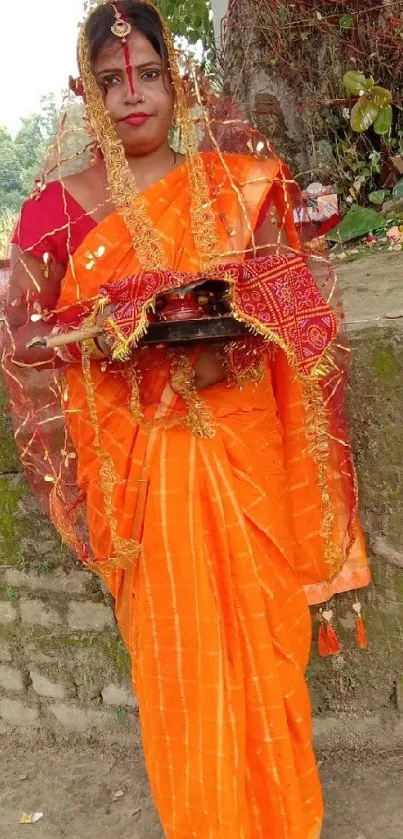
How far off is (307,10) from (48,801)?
4478mm

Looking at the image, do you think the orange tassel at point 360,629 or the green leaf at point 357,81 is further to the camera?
the green leaf at point 357,81

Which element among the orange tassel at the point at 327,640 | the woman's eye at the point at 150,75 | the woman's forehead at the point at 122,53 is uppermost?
the woman's forehead at the point at 122,53

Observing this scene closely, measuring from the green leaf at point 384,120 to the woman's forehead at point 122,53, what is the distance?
10.1 feet

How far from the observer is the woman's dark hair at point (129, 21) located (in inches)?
65.3

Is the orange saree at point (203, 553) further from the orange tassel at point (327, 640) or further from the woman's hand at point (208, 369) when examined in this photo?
the orange tassel at point (327, 640)

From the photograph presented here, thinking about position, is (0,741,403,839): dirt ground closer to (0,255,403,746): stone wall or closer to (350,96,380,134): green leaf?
(0,255,403,746): stone wall

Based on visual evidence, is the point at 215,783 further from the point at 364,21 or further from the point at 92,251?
the point at 364,21

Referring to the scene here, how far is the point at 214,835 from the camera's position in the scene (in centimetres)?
172

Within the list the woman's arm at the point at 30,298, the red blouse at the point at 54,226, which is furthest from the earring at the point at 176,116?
the woman's arm at the point at 30,298

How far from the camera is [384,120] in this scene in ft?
14.4

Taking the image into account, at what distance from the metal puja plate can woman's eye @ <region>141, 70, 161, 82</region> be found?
0.61 m

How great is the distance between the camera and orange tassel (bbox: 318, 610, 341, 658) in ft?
7.51

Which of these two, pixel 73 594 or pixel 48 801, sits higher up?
pixel 73 594

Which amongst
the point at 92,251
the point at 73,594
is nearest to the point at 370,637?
the point at 73,594
